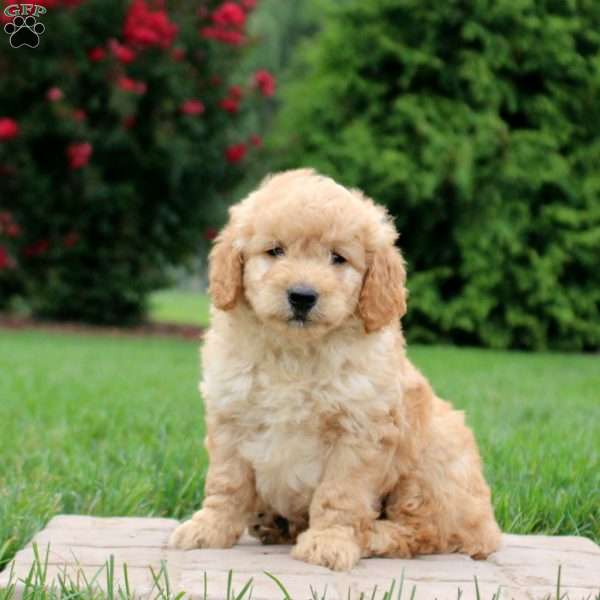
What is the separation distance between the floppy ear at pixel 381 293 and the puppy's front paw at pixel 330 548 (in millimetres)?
608

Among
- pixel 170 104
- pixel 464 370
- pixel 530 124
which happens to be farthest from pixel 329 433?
pixel 530 124

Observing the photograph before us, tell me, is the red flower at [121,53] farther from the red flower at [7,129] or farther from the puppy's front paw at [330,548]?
the puppy's front paw at [330,548]

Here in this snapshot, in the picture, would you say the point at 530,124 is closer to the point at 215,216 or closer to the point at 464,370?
the point at 215,216

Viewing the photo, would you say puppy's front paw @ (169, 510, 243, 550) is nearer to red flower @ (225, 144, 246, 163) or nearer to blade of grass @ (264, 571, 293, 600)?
blade of grass @ (264, 571, 293, 600)

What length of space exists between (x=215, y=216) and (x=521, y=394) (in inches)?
280

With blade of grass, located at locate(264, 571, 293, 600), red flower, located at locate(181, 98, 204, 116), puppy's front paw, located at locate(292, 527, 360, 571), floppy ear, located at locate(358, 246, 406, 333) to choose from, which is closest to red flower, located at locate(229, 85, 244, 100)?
red flower, located at locate(181, 98, 204, 116)

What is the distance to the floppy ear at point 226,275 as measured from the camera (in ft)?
9.80

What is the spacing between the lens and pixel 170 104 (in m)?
12.8

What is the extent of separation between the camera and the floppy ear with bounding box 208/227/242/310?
2.99 metres

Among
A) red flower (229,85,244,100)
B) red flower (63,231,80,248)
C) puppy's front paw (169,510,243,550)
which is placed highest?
red flower (229,85,244,100)

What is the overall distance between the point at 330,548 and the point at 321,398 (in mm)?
428

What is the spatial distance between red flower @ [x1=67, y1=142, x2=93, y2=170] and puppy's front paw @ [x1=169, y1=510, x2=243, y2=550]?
9.83 meters

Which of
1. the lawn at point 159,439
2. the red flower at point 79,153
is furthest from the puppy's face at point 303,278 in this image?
the red flower at point 79,153

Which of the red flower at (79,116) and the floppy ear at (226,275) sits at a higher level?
the red flower at (79,116)
